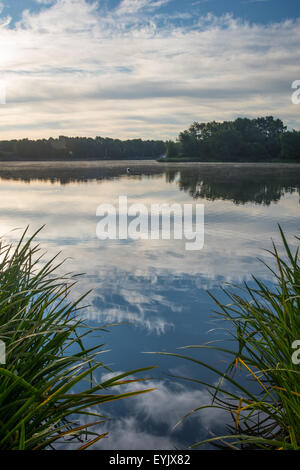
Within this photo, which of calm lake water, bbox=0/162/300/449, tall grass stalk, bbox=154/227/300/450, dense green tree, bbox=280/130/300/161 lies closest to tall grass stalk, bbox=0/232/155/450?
calm lake water, bbox=0/162/300/449

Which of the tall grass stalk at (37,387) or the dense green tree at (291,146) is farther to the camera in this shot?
the dense green tree at (291,146)

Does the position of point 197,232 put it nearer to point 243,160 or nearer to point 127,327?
point 127,327

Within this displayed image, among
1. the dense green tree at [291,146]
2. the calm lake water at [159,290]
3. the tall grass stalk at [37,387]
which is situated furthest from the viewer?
the dense green tree at [291,146]

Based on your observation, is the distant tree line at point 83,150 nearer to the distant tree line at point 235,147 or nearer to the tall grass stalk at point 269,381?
the distant tree line at point 235,147

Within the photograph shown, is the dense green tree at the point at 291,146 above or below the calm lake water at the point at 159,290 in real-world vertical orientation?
above

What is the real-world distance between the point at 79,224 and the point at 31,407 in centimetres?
976

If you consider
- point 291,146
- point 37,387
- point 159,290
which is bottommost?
point 159,290

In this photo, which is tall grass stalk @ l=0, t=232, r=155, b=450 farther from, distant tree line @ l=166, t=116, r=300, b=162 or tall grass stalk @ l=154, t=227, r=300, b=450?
distant tree line @ l=166, t=116, r=300, b=162

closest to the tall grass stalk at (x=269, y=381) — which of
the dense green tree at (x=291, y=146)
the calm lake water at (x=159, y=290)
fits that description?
the calm lake water at (x=159, y=290)

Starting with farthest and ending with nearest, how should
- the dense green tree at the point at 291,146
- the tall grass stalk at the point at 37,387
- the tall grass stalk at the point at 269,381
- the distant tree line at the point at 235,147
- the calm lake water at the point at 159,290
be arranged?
the distant tree line at the point at 235,147 < the dense green tree at the point at 291,146 < the calm lake water at the point at 159,290 < the tall grass stalk at the point at 269,381 < the tall grass stalk at the point at 37,387

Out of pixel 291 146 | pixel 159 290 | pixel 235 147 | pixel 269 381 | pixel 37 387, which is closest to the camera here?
pixel 37 387

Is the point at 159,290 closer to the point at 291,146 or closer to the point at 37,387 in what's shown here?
the point at 37,387

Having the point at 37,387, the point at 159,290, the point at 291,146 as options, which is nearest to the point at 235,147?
the point at 291,146
